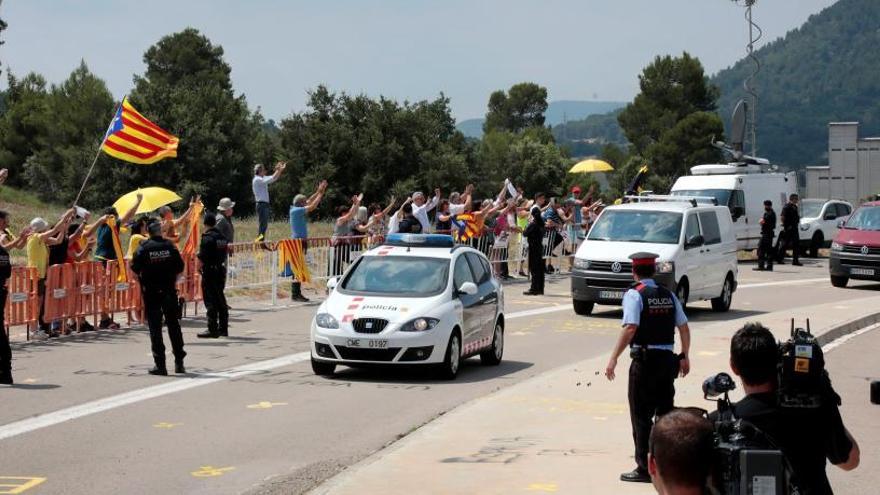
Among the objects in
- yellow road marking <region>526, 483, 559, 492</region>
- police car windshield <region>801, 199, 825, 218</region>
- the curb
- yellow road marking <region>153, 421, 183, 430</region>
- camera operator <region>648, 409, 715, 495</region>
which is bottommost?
yellow road marking <region>526, 483, 559, 492</region>

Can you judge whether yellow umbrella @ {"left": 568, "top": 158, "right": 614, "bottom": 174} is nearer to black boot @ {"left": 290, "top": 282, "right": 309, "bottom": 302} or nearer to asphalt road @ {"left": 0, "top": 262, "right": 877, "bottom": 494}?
black boot @ {"left": 290, "top": 282, "right": 309, "bottom": 302}

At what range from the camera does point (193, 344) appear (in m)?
19.7

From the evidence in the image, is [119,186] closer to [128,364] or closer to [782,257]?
[782,257]

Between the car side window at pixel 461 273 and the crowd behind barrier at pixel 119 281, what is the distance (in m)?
2.16

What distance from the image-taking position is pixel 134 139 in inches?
931

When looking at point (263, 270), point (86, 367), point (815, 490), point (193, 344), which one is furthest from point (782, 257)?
point (815, 490)

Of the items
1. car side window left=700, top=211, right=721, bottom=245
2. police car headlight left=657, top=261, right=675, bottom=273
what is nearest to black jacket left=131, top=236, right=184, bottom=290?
police car headlight left=657, top=261, right=675, bottom=273

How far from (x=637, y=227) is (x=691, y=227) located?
3.16 feet

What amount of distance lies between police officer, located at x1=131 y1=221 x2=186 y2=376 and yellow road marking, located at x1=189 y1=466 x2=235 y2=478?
5.71 m

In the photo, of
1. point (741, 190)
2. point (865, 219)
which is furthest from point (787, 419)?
point (741, 190)

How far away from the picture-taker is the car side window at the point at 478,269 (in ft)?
59.3

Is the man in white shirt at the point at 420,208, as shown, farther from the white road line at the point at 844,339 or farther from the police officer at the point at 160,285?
the police officer at the point at 160,285

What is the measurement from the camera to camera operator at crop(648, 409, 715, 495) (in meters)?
4.47

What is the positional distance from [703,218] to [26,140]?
70.1 meters
